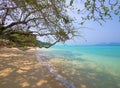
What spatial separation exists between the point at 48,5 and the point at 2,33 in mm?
4793

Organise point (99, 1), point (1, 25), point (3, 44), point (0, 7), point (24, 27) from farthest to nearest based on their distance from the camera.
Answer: point (3, 44) → point (24, 27) → point (1, 25) → point (0, 7) → point (99, 1)

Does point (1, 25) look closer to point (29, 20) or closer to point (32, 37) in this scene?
point (29, 20)

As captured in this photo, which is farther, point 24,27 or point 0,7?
point 24,27

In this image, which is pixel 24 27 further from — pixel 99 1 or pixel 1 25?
pixel 99 1

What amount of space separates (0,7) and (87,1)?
4426 millimetres

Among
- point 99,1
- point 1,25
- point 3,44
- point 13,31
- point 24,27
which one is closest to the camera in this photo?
A: point 99,1

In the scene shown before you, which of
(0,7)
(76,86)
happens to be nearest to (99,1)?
(76,86)

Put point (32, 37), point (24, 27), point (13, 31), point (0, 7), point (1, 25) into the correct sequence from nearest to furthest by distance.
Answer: point (0, 7) < point (1, 25) < point (13, 31) < point (24, 27) < point (32, 37)

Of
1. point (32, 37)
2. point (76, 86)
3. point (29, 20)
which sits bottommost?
point (76, 86)

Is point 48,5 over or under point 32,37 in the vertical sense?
over

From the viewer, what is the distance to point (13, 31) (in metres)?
11.3

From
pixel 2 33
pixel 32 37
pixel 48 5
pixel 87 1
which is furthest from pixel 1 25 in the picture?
pixel 87 1

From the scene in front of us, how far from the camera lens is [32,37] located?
1323 cm

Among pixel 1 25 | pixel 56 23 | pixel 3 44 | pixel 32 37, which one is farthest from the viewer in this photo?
pixel 3 44
